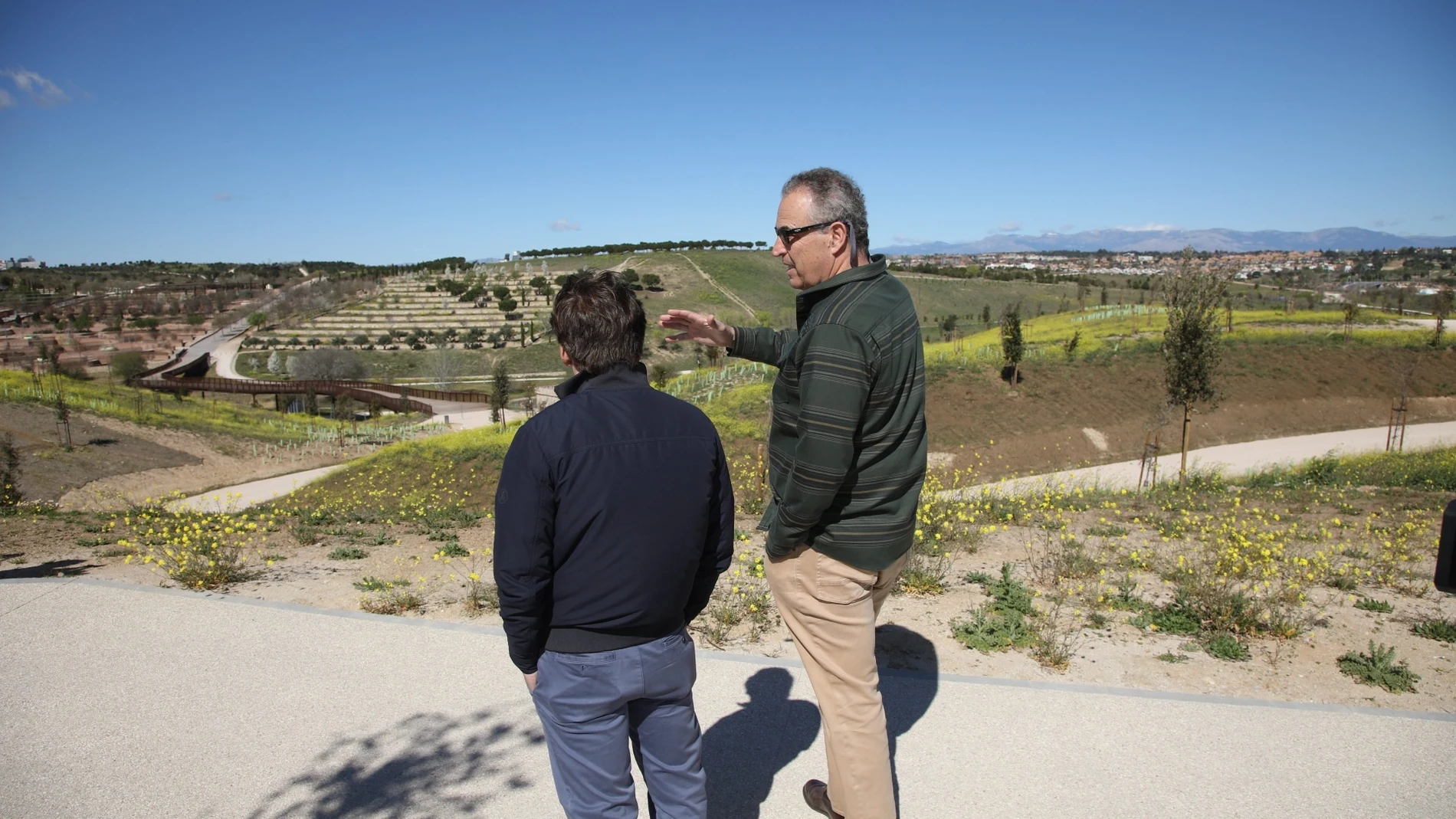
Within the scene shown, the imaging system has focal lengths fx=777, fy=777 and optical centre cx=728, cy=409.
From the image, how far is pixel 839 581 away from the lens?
7.92 ft

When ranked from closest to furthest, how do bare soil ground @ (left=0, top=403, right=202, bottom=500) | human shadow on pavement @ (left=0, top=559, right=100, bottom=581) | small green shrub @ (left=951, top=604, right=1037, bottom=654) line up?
small green shrub @ (left=951, top=604, right=1037, bottom=654), human shadow on pavement @ (left=0, top=559, right=100, bottom=581), bare soil ground @ (left=0, top=403, right=202, bottom=500)

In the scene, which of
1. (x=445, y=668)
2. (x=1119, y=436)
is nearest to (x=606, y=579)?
(x=445, y=668)

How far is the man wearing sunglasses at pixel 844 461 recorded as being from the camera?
2.22 m

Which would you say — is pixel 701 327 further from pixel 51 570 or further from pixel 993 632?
pixel 51 570

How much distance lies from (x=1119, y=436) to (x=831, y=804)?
2286 cm

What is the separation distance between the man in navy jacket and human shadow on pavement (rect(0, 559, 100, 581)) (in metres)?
5.63

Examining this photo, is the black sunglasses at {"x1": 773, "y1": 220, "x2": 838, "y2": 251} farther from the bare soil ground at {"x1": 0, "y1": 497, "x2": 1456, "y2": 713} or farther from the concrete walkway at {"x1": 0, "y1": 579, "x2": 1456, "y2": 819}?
the bare soil ground at {"x1": 0, "y1": 497, "x2": 1456, "y2": 713}

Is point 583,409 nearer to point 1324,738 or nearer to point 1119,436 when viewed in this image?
point 1324,738

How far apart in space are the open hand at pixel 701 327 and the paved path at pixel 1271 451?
50.4 feet

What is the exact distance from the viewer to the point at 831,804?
2666 millimetres

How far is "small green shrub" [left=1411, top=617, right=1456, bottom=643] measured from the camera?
448 centimetres

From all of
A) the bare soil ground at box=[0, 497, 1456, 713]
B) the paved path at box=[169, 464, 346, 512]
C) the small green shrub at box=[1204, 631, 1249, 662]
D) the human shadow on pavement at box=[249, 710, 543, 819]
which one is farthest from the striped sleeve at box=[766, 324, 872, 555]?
the paved path at box=[169, 464, 346, 512]

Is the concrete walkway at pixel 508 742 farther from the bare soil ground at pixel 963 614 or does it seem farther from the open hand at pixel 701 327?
the open hand at pixel 701 327

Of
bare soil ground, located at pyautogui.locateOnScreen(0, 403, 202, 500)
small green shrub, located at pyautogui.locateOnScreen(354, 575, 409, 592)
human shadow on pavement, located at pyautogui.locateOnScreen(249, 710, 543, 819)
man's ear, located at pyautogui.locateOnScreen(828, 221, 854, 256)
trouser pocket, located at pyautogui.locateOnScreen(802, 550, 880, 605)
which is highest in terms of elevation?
man's ear, located at pyautogui.locateOnScreen(828, 221, 854, 256)
